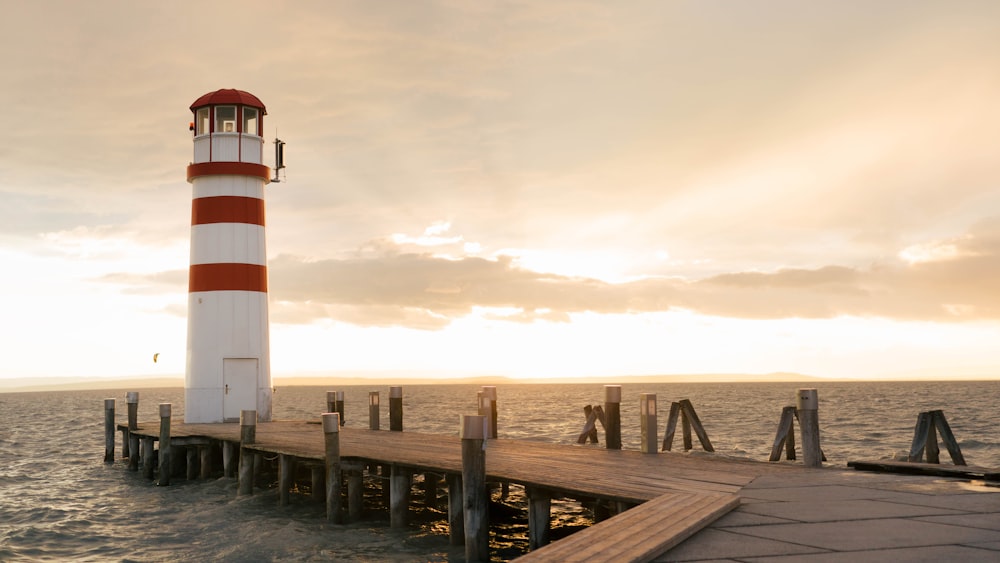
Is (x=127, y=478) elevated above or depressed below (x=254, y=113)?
below

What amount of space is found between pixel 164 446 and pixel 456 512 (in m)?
12.6

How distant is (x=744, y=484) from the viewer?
10852mm

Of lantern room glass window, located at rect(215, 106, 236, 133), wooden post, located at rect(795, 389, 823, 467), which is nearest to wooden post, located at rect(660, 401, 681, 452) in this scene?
wooden post, located at rect(795, 389, 823, 467)

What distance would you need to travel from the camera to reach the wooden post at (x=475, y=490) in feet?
37.6

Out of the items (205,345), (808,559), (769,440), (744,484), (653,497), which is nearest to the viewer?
(808,559)

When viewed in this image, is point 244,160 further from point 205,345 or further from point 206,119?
point 205,345

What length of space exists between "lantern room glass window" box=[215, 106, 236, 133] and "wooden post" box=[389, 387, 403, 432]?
33.4ft

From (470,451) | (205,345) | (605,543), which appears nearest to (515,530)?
(470,451)

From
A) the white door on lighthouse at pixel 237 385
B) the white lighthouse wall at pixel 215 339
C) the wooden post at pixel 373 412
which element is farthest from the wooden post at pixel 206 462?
the wooden post at pixel 373 412

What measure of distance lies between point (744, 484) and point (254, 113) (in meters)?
21.1

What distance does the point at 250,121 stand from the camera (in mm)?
26281

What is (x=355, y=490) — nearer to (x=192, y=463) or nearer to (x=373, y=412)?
(x=373, y=412)

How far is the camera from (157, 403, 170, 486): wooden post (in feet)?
72.9

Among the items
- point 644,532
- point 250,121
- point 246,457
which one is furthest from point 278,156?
point 644,532
